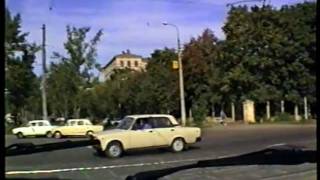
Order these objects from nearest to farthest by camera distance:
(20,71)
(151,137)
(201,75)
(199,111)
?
(20,71) < (199,111) < (201,75) < (151,137)

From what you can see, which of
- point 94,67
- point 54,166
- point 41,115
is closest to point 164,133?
point 54,166

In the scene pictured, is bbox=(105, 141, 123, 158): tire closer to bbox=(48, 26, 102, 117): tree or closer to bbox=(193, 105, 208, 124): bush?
bbox=(193, 105, 208, 124): bush

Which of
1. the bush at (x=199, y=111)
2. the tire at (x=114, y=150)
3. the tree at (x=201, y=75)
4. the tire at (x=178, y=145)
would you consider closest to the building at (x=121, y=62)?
the tree at (x=201, y=75)

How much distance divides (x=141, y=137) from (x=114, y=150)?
4.36 feet

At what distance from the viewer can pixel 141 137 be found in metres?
9.84

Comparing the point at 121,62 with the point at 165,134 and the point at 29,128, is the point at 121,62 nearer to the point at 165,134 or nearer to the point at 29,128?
the point at 29,128

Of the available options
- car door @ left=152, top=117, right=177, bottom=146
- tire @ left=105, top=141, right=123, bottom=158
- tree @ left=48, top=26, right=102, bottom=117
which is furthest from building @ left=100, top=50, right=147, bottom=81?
tire @ left=105, top=141, right=123, bottom=158

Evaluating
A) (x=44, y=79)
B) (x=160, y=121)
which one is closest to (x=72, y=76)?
(x=44, y=79)

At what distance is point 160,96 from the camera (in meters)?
4.13

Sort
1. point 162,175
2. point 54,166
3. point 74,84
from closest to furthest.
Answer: point 162,175 < point 74,84 < point 54,166

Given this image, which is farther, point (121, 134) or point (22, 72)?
point (121, 134)
